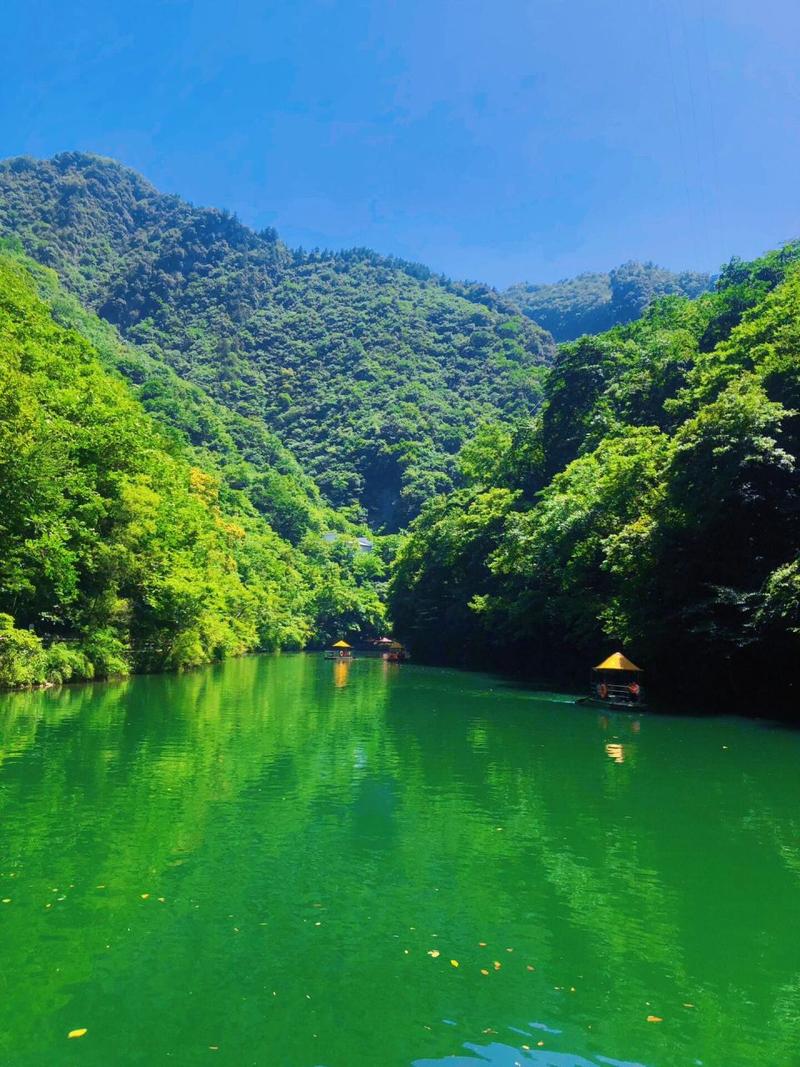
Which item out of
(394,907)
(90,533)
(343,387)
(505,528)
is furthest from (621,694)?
(343,387)

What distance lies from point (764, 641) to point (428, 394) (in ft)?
513

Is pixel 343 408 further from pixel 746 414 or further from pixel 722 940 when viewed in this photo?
pixel 722 940

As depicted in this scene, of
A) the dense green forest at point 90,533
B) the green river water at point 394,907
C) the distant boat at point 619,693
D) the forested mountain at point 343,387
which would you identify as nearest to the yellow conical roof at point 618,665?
the distant boat at point 619,693

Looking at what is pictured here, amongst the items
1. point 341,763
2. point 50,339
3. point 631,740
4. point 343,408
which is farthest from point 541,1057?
point 343,408

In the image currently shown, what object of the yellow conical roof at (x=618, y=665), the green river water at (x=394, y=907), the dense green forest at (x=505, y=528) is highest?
the dense green forest at (x=505, y=528)

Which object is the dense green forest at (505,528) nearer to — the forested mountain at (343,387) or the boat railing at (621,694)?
the boat railing at (621,694)

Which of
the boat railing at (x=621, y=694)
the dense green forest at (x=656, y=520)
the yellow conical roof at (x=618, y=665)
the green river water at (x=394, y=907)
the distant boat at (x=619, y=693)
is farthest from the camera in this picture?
the yellow conical roof at (x=618, y=665)

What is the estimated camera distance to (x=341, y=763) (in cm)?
1997

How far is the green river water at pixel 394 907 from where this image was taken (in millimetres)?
6742

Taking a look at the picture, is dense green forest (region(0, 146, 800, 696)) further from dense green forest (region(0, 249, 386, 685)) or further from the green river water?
the green river water

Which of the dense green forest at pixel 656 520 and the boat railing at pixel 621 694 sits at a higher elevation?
the dense green forest at pixel 656 520

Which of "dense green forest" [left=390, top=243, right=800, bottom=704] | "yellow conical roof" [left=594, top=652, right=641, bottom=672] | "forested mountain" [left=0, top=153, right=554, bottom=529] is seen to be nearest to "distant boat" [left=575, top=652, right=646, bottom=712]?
"yellow conical roof" [left=594, top=652, right=641, bottom=672]

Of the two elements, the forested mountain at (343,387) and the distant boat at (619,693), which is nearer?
the distant boat at (619,693)

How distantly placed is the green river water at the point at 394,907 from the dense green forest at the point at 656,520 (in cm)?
1281
